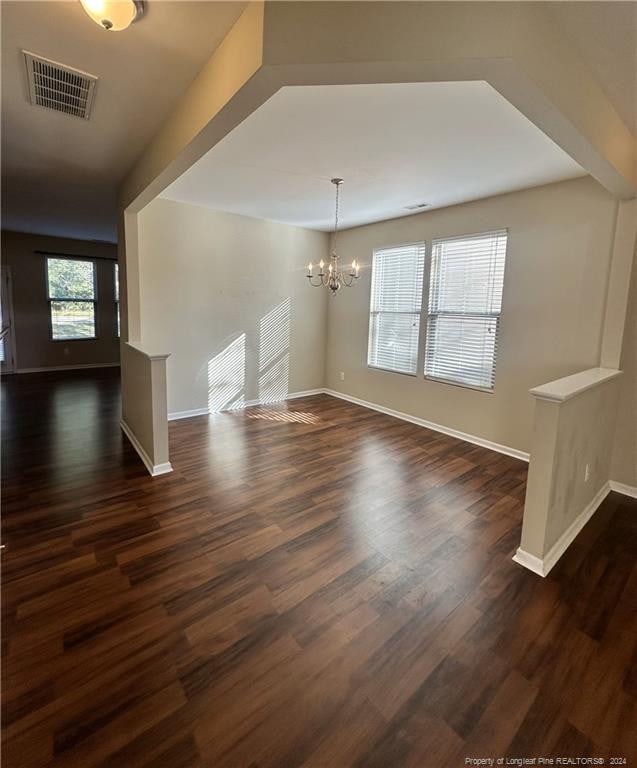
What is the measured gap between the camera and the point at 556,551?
7.68 feet

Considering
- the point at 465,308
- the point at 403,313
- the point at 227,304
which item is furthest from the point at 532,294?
the point at 227,304

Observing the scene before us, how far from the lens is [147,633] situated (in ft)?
5.60

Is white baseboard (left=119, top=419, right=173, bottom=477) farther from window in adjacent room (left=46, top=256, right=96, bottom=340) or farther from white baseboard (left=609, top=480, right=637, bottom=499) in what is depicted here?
window in adjacent room (left=46, top=256, right=96, bottom=340)

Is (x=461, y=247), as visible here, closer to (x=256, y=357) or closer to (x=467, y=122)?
(x=467, y=122)

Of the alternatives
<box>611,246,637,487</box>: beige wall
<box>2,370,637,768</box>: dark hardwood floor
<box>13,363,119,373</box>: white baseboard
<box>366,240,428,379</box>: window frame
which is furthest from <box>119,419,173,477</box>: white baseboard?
<box>13,363,119,373</box>: white baseboard

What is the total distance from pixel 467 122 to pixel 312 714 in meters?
3.29

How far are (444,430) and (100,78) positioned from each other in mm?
4445

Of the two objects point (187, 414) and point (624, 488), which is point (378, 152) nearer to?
point (624, 488)

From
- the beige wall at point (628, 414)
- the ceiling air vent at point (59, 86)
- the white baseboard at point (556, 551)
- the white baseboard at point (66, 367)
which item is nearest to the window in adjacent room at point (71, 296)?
the white baseboard at point (66, 367)

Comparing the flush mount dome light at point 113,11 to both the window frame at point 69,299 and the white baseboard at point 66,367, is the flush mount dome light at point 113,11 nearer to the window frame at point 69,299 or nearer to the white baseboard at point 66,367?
the window frame at point 69,299

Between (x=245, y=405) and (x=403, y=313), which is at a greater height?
(x=403, y=313)

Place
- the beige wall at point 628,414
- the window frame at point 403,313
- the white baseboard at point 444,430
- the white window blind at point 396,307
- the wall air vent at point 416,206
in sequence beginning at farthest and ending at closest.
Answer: the white window blind at point 396,307 < the window frame at point 403,313 < the wall air vent at point 416,206 < the white baseboard at point 444,430 < the beige wall at point 628,414

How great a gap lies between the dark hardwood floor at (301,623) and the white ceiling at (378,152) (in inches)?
107

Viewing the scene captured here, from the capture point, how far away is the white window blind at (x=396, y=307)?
490 centimetres
